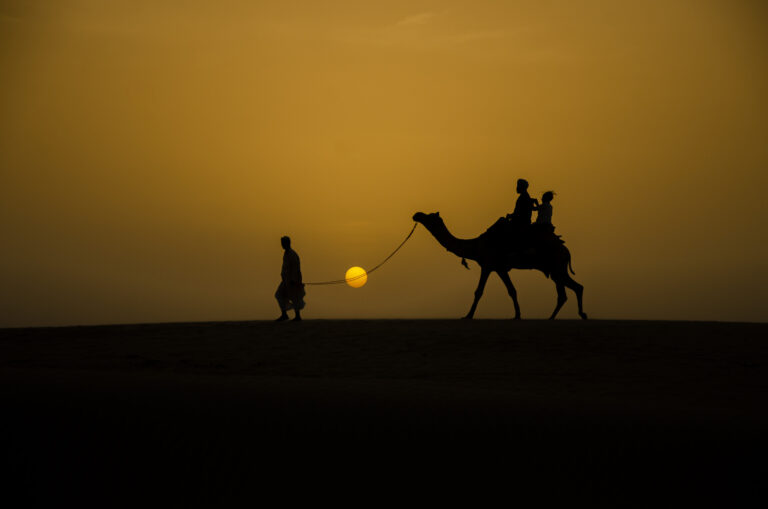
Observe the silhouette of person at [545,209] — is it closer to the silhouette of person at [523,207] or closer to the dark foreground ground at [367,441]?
the silhouette of person at [523,207]

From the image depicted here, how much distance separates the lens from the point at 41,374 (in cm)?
1145

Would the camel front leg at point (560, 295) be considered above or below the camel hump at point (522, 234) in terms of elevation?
below

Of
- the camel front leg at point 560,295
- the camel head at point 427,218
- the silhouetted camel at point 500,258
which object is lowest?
the camel front leg at point 560,295

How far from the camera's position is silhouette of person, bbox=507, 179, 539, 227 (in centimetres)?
1922

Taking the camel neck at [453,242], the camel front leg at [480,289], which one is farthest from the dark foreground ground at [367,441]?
the camel neck at [453,242]

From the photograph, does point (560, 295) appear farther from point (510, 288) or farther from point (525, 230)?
point (525, 230)

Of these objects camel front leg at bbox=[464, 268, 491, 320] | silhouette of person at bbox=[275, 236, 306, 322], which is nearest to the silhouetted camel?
camel front leg at bbox=[464, 268, 491, 320]

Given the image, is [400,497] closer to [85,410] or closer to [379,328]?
[85,410]

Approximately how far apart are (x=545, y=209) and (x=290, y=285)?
5.46m

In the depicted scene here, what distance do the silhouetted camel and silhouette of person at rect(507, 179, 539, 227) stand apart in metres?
0.65

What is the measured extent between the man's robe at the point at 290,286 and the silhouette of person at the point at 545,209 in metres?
5.06

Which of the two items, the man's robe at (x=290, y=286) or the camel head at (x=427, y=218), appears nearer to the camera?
the man's robe at (x=290, y=286)

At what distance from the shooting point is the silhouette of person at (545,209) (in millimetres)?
19531

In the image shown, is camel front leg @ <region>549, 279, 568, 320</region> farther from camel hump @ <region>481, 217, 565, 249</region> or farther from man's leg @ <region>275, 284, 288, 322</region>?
man's leg @ <region>275, 284, 288, 322</region>
